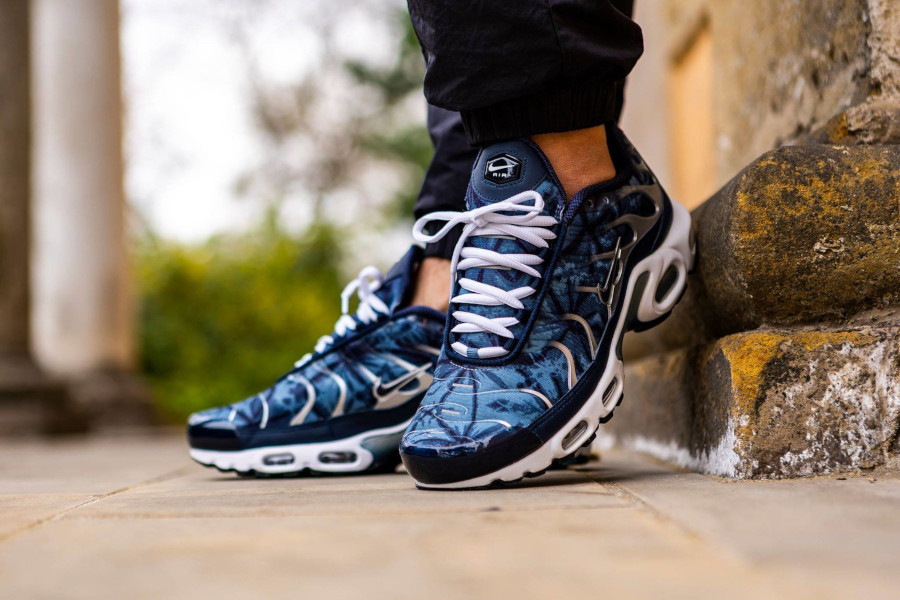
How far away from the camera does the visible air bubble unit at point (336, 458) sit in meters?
1.40

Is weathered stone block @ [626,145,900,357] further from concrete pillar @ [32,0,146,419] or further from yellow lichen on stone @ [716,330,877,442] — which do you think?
concrete pillar @ [32,0,146,419]

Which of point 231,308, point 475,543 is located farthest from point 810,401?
point 231,308

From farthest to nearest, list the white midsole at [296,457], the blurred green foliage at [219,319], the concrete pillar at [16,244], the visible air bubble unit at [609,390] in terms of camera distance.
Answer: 1. the blurred green foliage at [219,319]
2. the concrete pillar at [16,244]
3. the white midsole at [296,457]
4. the visible air bubble unit at [609,390]

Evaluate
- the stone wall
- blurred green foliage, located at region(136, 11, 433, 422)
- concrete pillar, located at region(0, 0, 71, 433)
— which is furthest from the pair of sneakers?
blurred green foliage, located at region(136, 11, 433, 422)

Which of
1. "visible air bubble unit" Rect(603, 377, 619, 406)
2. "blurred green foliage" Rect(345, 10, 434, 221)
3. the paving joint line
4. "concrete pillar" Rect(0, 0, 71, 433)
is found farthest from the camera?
"blurred green foliage" Rect(345, 10, 434, 221)

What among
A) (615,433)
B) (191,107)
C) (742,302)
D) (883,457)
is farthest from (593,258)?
(191,107)

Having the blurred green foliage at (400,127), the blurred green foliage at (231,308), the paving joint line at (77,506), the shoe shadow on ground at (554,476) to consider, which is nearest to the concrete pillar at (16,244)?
the blurred green foliage at (231,308)

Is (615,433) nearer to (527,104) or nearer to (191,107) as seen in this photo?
(527,104)

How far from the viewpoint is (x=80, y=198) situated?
19.9ft

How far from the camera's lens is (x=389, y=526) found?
2.55ft

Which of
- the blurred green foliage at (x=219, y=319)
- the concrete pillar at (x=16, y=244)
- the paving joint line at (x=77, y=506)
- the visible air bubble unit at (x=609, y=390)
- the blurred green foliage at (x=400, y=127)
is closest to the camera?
the paving joint line at (x=77, y=506)

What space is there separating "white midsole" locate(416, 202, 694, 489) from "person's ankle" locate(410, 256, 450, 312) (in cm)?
35

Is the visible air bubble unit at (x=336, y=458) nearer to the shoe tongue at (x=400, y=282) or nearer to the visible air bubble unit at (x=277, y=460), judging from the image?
the visible air bubble unit at (x=277, y=460)

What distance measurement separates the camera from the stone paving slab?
1.86 ft
